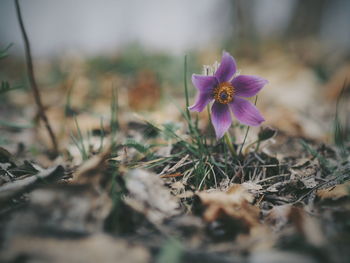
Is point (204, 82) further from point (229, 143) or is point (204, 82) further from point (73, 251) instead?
Answer: point (73, 251)

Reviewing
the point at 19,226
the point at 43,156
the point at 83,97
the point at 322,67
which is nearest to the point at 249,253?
the point at 19,226

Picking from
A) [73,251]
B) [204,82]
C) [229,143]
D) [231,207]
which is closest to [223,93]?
[204,82]

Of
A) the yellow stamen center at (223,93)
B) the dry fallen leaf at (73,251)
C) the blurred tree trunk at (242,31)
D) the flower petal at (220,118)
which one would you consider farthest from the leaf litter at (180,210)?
the blurred tree trunk at (242,31)

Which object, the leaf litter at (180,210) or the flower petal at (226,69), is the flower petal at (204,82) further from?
the leaf litter at (180,210)

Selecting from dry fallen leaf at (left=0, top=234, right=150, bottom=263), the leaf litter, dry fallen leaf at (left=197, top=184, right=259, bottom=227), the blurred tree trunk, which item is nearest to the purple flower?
the leaf litter

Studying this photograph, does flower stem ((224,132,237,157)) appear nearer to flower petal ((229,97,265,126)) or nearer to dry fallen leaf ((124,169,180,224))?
flower petal ((229,97,265,126))

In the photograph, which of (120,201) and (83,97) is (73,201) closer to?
(120,201)
